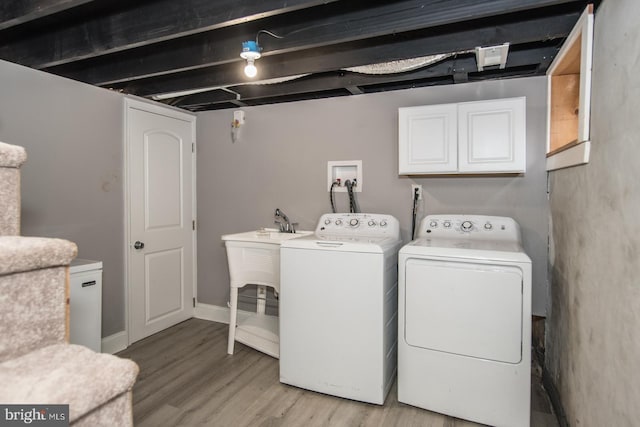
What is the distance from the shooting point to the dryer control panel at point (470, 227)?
2473 mm

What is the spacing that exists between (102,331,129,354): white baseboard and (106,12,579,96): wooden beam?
6.66 feet

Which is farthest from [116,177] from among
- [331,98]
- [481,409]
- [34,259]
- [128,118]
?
[481,409]

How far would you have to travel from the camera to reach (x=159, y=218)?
3.34m

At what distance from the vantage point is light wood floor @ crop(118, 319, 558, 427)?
2107 millimetres

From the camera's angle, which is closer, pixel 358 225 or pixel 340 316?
pixel 340 316

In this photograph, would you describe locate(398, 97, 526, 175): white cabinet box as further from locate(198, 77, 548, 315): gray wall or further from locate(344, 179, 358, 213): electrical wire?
locate(344, 179, 358, 213): electrical wire

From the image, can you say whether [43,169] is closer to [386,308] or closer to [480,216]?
[386,308]

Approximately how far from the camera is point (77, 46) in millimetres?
2184

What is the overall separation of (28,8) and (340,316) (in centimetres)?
233

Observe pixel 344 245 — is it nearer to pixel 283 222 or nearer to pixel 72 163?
pixel 283 222

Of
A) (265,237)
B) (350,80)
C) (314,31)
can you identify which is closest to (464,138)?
(350,80)

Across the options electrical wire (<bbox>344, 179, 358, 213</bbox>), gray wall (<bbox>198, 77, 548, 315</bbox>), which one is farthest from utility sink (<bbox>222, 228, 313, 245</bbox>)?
electrical wire (<bbox>344, 179, 358, 213</bbox>)

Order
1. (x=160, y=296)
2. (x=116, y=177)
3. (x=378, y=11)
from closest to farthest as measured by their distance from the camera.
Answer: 1. (x=378, y=11)
2. (x=116, y=177)
3. (x=160, y=296)

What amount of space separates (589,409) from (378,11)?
211cm
